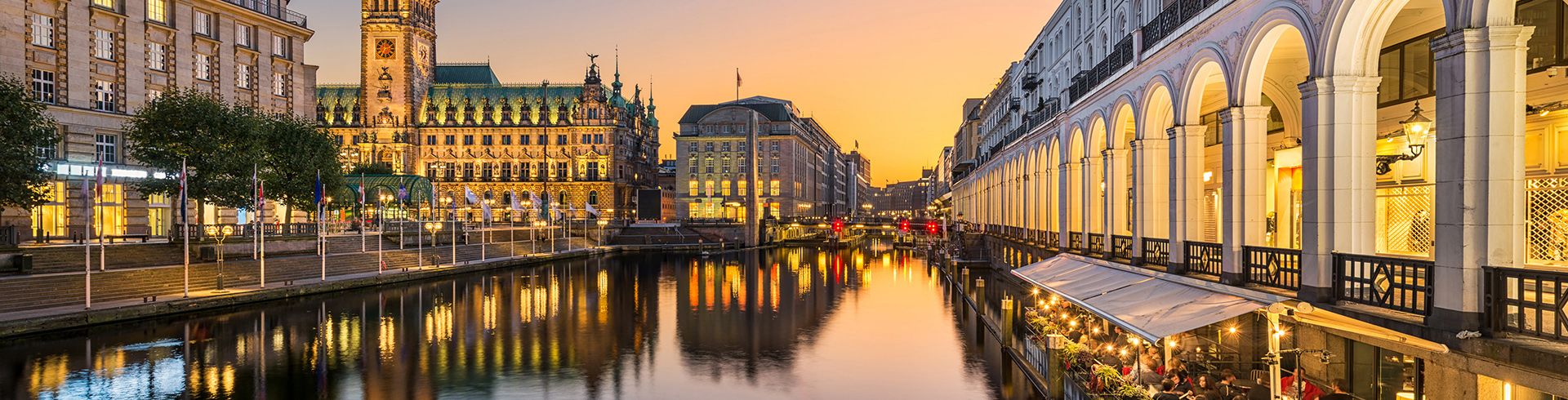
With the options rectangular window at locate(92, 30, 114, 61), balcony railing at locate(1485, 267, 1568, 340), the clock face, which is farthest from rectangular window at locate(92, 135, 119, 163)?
the clock face

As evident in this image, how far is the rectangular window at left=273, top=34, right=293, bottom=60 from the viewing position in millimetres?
78188

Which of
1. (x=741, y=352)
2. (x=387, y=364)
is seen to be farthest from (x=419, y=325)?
(x=741, y=352)

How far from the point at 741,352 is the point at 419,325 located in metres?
16.5

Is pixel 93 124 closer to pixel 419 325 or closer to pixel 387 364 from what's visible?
pixel 419 325

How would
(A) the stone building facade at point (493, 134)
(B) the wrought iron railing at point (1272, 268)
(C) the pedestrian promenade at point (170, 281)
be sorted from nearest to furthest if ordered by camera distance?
(B) the wrought iron railing at point (1272, 268)
(C) the pedestrian promenade at point (170, 281)
(A) the stone building facade at point (493, 134)

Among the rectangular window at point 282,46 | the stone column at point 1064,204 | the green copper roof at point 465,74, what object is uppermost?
the green copper roof at point 465,74

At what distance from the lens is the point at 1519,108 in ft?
39.8

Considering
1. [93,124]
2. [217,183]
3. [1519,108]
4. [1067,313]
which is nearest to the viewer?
[1519,108]

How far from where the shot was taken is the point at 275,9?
78.6m

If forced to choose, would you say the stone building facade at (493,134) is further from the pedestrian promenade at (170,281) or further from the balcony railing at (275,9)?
the pedestrian promenade at (170,281)

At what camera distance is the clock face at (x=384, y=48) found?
477ft

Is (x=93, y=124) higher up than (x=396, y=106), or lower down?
lower down

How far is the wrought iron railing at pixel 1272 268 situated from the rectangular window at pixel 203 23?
255 feet

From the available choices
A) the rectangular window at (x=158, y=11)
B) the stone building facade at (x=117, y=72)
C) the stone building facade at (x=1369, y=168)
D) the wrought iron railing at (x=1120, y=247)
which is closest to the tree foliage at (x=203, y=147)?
the stone building facade at (x=117, y=72)
